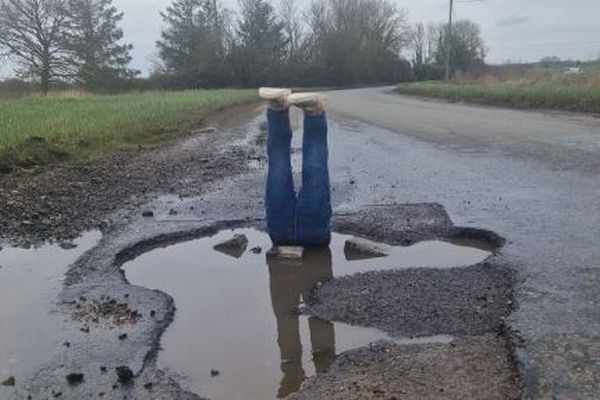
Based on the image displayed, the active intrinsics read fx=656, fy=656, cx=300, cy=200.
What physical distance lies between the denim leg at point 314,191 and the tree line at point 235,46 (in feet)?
148

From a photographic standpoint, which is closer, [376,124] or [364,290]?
[364,290]

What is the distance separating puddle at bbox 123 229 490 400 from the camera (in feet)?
11.7

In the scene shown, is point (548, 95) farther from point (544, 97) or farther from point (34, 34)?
point (34, 34)

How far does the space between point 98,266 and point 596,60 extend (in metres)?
45.4

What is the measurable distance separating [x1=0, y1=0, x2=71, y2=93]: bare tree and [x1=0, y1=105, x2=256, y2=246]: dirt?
3859 cm

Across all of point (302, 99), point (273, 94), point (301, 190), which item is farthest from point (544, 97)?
point (273, 94)

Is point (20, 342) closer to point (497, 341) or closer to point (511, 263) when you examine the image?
point (497, 341)

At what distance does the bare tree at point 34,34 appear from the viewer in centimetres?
4725

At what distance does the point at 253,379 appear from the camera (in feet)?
11.5

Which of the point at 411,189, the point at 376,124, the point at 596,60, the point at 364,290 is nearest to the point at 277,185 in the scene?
the point at 364,290

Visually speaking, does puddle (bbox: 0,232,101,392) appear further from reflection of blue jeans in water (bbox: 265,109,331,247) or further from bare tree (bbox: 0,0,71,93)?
bare tree (bbox: 0,0,71,93)

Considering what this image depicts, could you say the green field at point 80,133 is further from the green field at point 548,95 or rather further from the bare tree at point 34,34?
the bare tree at point 34,34

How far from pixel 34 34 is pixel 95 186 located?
144 feet

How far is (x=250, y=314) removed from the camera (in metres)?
4.50
